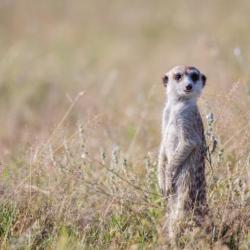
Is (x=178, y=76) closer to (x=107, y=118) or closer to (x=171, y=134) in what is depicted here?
(x=171, y=134)

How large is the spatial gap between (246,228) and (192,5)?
951cm

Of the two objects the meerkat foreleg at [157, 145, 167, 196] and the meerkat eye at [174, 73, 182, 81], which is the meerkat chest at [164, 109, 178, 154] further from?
the meerkat eye at [174, 73, 182, 81]

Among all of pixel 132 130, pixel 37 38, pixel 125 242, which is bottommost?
pixel 125 242

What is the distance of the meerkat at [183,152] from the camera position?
4691 mm

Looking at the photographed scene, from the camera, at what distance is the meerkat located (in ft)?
15.4

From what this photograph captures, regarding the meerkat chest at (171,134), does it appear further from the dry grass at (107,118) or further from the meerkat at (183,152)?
the dry grass at (107,118)

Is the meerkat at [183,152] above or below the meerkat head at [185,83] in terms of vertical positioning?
below

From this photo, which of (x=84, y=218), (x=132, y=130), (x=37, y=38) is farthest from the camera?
(x=37, y=38)

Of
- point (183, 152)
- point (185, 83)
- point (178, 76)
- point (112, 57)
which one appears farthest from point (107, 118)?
point (112, 57)

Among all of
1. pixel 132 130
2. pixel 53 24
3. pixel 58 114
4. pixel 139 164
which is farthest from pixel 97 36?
pixel 139 164

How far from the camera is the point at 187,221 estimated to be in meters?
4.64

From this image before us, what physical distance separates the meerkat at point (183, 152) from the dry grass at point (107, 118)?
0.09 metres

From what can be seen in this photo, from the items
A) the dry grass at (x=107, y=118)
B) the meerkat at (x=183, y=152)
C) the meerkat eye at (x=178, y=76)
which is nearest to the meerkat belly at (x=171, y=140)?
the meerkat at (x=183, y=152)

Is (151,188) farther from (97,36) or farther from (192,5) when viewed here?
(192,5)
